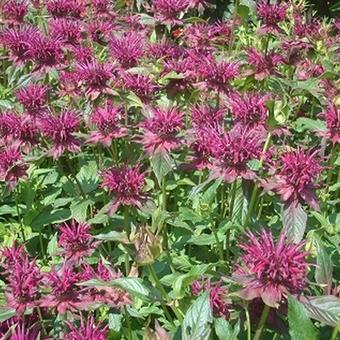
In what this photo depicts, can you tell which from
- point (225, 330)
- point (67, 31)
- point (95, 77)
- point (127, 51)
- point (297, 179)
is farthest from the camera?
point (67, 31)

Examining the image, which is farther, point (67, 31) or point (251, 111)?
point (67, 31)

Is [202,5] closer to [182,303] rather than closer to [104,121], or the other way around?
[104,121]

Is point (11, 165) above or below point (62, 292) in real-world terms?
below

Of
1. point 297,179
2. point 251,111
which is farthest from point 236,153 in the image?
point 251,111

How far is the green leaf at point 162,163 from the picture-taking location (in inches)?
60.6

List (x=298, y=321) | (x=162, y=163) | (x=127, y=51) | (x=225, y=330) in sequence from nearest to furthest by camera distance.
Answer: (x=298, y=321) → (x=225, y=330) → (x=162, y=163) → (x=127, y=51)

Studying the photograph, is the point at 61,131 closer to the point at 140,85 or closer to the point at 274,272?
the point at 140,85

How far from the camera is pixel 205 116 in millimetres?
1700

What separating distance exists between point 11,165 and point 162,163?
40cm

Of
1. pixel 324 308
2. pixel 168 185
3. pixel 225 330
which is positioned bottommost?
pixel 168 185

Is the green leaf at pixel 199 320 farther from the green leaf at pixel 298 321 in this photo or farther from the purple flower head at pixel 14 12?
the purple flower head at pixel 14 12

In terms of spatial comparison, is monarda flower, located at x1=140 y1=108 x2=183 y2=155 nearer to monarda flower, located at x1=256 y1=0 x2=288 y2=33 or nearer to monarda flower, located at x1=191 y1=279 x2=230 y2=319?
monarda flower, located at x1=191 y1=279 x2=230 y2=319

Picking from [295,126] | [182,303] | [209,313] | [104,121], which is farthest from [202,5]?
[209,313]

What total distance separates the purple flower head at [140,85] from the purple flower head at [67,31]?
36cm
